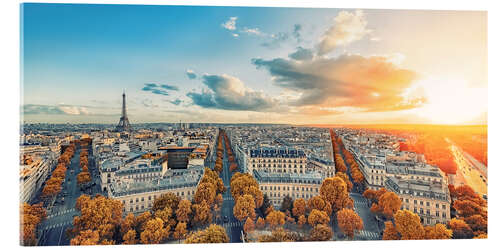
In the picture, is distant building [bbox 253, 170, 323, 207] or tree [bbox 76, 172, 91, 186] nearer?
distant building [bbox 253, 170, 323, 207]

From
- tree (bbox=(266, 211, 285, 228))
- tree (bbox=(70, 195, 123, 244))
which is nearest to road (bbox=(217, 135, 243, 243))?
tree (bbox=(266, 211, 285, 228))

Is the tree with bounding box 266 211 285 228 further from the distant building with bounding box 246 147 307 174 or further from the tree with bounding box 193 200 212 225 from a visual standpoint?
the distant building with bounding box 246 147 307 174

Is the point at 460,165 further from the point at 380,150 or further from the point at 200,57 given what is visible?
the point at 200,57

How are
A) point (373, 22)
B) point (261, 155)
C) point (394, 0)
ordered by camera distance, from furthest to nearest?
point (261, 155) < point (373, 22) < point (394, 0)

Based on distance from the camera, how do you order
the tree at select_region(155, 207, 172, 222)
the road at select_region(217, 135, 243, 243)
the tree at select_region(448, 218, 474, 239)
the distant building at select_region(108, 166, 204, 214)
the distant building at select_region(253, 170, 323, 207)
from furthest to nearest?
the distant building at select_region(253, 170, 323, 207) → the distant building at select_region(108, 166, 204, 214) → the road at select_region(217, 135, 243, 243) → the tree at select_region(155, 207, 172, 222) → the tree at select_region(448, 218, 474, 239)

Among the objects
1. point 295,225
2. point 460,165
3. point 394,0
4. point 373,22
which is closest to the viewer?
point 394,0

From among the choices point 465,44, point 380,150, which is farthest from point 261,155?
point 465,44
